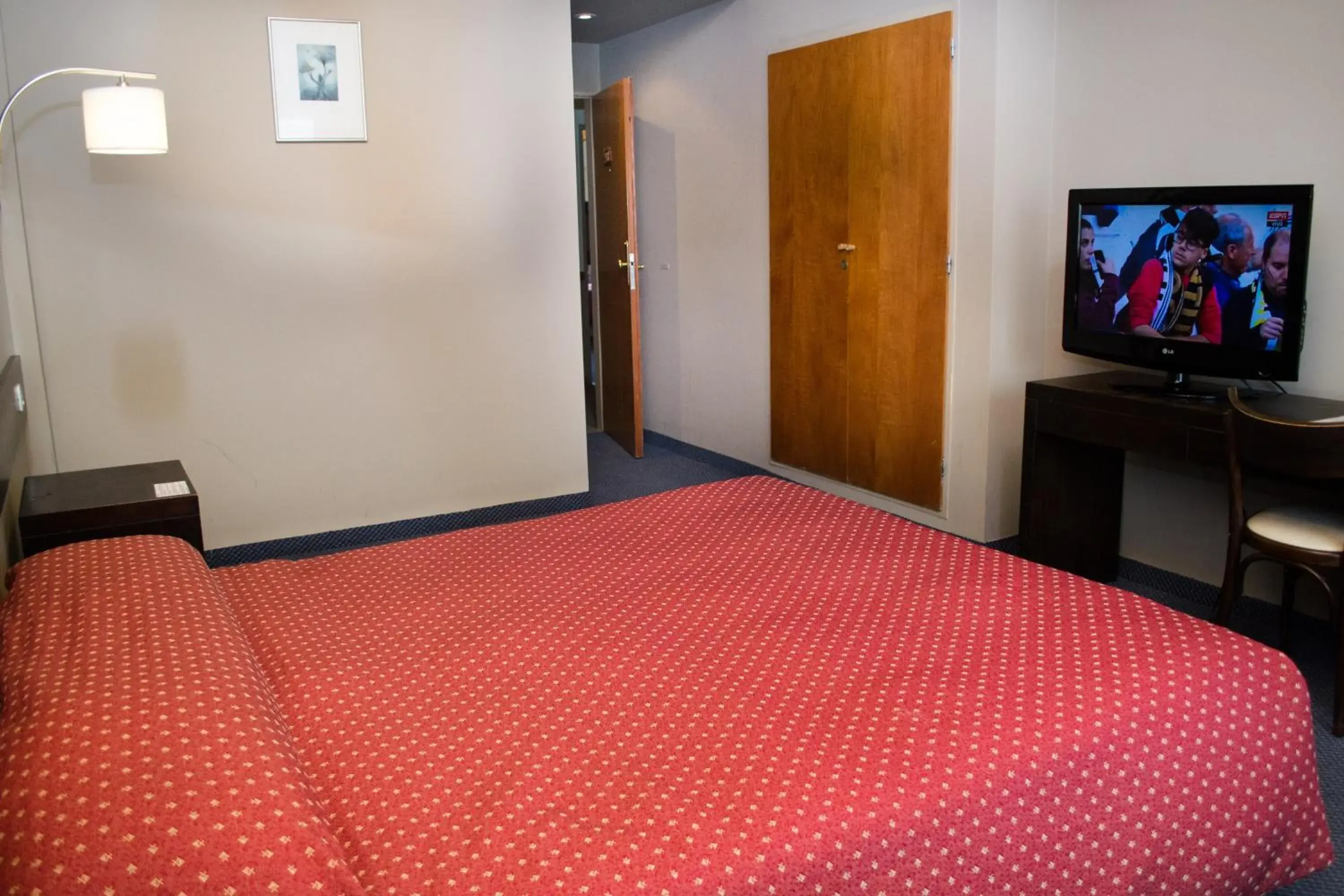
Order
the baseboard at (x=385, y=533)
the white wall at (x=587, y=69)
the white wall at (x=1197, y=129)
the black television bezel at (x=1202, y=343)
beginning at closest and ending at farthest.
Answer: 1. the black television bezel at (x=1202, y=343)
2. the white wall at (x=1197, y=129)
3. the baseboard at (x=385, y=533)
4. the white wall at (x=587, y=69)

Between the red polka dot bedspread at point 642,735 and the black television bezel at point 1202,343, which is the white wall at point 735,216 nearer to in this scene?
the black television bezel at point 1202,343

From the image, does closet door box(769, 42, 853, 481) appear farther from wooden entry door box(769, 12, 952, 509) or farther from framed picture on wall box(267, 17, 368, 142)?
framed picture on wall box(267, 17, 368, 142)

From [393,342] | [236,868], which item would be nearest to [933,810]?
[236,868]

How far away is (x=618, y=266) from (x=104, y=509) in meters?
3.48

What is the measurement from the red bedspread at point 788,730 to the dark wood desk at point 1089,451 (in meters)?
1.08

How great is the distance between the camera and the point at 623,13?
5.39 metres

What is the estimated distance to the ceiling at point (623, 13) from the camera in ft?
16.8

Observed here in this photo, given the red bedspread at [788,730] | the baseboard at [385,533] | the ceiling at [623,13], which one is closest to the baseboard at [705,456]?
the baseboard at [385,533]

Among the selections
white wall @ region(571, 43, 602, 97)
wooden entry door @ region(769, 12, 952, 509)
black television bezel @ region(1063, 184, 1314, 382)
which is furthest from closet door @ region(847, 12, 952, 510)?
white wall @ region(571, 43, 602, 97)

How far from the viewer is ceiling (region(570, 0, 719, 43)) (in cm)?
513

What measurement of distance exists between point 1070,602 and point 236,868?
62.1 inches

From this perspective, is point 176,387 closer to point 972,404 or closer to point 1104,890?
point 972,404

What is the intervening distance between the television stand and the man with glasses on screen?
0.45 ft

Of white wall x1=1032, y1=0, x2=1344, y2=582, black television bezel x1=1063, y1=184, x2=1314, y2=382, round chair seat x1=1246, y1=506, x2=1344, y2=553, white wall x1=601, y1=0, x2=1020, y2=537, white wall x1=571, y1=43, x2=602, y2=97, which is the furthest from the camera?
white wall x1=571, y1=43, x2=602, y2=97
